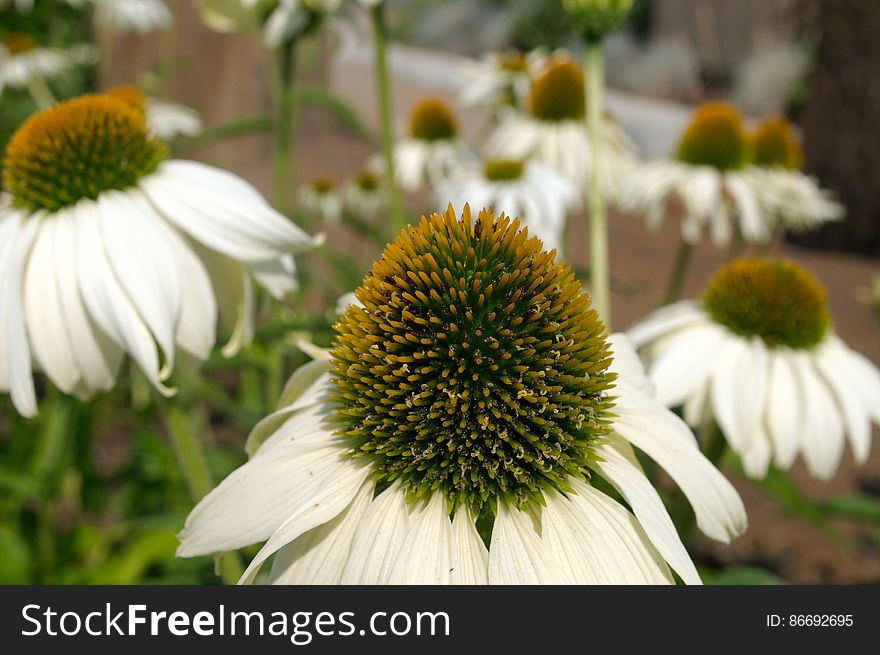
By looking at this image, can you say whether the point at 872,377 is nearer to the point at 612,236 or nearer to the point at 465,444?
the point at 465,444

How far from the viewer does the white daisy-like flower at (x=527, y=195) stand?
203 centimetres

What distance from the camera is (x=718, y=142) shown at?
2.29 meters

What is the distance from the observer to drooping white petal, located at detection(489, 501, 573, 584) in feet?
1.94

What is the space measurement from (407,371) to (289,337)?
96 cm

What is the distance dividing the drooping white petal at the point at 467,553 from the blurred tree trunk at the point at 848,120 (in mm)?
4749

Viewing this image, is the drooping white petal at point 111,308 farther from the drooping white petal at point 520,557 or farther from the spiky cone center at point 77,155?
the drooping white petal at point 520,557

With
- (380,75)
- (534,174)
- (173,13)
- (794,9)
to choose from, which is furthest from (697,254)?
(794,9)

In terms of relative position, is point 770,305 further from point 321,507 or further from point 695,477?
point 321,507

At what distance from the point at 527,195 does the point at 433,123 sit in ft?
3.26

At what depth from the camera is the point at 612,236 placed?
4297 millimetres

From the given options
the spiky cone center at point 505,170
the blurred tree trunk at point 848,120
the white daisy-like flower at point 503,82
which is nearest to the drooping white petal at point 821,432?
the spiky cone center at point 505,170

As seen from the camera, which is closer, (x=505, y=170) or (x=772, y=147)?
(x=505, y=170)

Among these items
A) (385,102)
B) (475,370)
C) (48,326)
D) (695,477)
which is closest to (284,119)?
(385,102)

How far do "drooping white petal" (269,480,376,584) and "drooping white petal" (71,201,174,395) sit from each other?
0.30m
